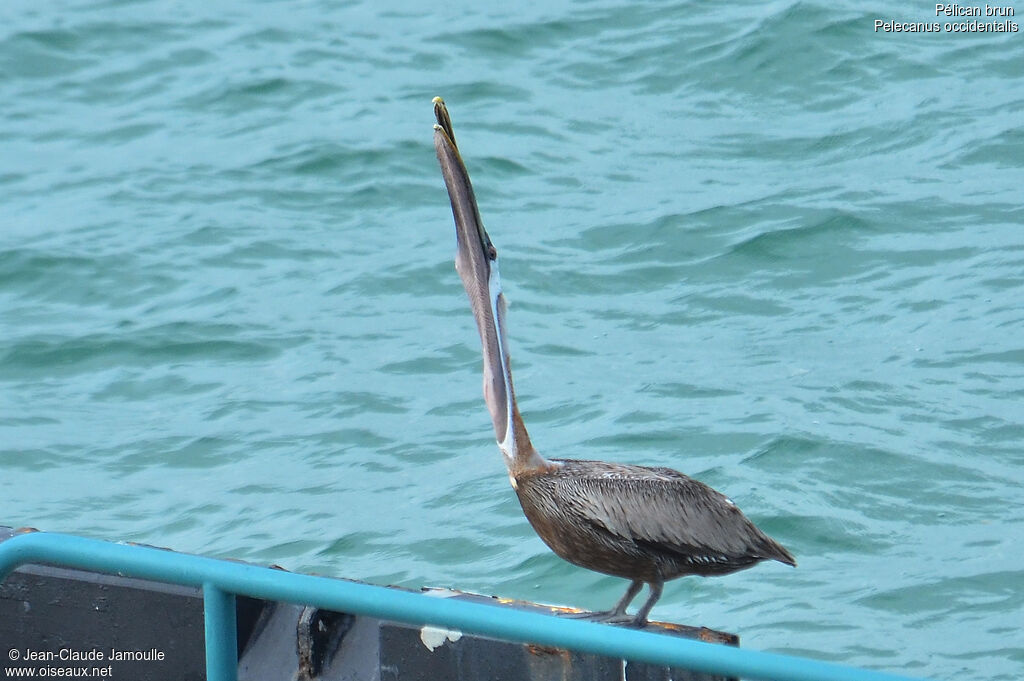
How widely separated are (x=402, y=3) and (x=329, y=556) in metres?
6.69

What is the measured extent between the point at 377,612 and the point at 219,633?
328mm

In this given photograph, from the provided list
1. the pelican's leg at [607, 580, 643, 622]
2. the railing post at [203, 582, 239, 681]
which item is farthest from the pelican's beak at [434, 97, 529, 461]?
the railing post at [203, 582, 239, 681]

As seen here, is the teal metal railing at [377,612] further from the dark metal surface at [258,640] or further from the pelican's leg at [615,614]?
the pelican's leg at [615,614]

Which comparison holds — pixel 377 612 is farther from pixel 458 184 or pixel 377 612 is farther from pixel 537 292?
pixel 537 292

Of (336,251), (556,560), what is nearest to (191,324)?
(336,251)

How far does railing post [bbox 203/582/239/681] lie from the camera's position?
7.48 ft

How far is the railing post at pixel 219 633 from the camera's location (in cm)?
228

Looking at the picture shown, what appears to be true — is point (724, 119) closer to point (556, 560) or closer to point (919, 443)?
point (919, 443)

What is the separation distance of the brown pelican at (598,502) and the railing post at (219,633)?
1.21 meters

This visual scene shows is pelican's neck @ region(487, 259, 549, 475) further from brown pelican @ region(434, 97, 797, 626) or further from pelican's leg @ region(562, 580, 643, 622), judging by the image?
pelican's leg @ region(562, 580, 643, 622)

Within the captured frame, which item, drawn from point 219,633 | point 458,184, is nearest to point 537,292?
point 458,184

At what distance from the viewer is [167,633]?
3498mm

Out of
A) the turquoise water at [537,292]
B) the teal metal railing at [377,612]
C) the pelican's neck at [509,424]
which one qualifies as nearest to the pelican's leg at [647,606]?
the pelican's neck at [509,424]

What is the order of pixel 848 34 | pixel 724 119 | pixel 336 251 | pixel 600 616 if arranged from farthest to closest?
pixel 848 34 → pixel 724 119 → pixel 336 251 → pixel 600 616
